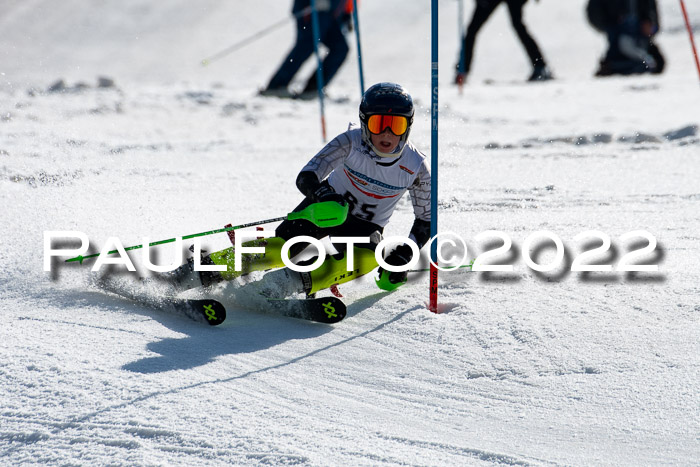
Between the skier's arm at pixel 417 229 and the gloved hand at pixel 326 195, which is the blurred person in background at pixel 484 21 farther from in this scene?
the gloved hand at pixel 326 195

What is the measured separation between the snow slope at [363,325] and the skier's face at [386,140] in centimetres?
69

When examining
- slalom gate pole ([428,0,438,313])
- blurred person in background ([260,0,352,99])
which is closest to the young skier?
slalom gate pole ([428,0,438,313])

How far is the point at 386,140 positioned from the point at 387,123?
8 centimetres

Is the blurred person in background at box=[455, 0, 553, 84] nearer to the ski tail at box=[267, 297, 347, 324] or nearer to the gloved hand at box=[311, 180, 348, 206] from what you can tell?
the gloved hand at box=[311, 180, 348, 206]

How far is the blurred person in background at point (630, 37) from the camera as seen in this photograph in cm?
1197

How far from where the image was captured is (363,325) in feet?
11.3

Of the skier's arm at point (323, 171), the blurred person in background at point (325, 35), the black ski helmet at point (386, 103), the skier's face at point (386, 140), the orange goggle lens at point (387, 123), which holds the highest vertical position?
the blurred person in background at point (325, 35)

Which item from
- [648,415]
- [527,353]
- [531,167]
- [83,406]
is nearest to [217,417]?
[83,406]

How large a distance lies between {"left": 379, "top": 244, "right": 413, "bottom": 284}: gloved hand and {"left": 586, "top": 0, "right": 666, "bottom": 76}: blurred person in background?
9.43 m

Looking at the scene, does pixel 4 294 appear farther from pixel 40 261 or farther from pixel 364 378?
pixel 364 378

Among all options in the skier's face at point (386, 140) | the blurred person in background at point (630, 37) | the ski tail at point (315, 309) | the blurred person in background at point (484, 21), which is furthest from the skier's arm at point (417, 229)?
the blurred person in background at point (630, 37)

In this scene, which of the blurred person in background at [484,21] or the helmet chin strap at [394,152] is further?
the blurred person in background at [484,21]

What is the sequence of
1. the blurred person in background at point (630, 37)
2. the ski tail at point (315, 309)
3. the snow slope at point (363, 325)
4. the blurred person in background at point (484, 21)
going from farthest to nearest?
the blurred person in background at point (630, 37), the blurred person in background at point (484, 21), the ski tail at point (315, 309), the snow slope at point (363, 325)

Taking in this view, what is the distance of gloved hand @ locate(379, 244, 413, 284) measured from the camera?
3.85m
